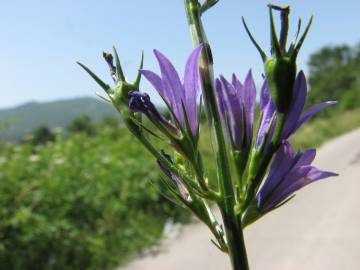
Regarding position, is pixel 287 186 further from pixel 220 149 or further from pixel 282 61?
pixel 282 61

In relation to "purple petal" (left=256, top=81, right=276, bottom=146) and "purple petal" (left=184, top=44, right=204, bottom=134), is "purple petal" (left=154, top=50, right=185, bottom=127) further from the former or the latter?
"purple petal" (left=256, top=81, right=276, bottom=146)

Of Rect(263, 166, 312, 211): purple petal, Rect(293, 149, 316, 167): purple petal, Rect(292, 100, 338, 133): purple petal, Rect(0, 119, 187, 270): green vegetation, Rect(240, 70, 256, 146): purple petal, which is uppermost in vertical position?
Rect(240, 70, 256, 146): purple petal

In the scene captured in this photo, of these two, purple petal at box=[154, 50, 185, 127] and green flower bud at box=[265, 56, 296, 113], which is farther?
purple petal at box=[154, 50, 185, 127]

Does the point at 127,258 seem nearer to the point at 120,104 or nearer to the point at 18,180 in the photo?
the point at 18,180

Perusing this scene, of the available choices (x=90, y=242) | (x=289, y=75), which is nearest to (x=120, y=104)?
(x=289, y=75)

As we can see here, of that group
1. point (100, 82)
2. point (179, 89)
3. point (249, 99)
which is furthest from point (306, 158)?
point (100, 82)

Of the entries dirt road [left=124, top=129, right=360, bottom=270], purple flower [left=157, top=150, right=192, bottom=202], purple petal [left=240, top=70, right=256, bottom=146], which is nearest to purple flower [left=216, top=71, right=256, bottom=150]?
purple petal [left=240, top=70, right=256, bottom=146]

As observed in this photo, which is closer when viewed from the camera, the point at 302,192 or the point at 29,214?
the point at 29,214
